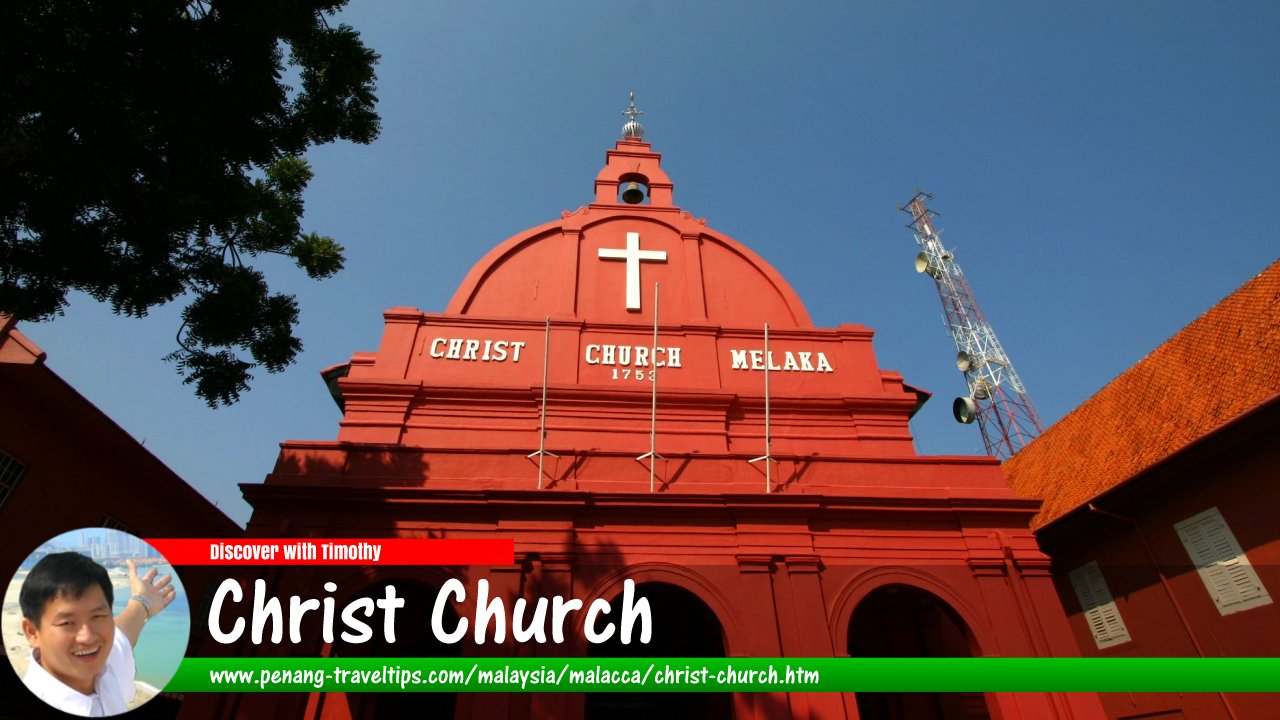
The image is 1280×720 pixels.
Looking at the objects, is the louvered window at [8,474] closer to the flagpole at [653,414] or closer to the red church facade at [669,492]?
the red church facade at [669,492]

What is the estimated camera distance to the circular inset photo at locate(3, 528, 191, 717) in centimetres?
571

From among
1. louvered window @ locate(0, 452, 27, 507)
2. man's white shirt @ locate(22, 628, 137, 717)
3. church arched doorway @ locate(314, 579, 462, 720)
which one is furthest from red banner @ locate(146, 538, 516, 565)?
louvered window @ locate(0, 452, 27, 507)

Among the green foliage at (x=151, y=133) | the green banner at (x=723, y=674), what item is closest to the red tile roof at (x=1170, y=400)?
the green banner at (x=723, y=674)

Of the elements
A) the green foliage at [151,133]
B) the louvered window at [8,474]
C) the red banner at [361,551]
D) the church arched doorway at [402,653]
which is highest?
the green foliage at [151,133]

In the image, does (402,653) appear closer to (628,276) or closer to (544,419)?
(544,419)

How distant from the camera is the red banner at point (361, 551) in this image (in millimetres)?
8508

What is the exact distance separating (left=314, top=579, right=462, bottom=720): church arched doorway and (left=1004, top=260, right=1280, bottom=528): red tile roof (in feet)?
35.5

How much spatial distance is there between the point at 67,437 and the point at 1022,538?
14267 millimetres

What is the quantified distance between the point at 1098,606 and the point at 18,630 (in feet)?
48.2

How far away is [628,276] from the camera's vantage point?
13.7 m

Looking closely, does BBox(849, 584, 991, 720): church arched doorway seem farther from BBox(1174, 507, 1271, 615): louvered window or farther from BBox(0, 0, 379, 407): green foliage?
BBox(0, 0, 379, 407): green foliage

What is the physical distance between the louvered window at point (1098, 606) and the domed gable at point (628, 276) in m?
6.67

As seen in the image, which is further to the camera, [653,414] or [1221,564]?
[653,414]

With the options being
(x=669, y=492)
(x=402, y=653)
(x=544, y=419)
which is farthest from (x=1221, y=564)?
(x=402, y=653)
